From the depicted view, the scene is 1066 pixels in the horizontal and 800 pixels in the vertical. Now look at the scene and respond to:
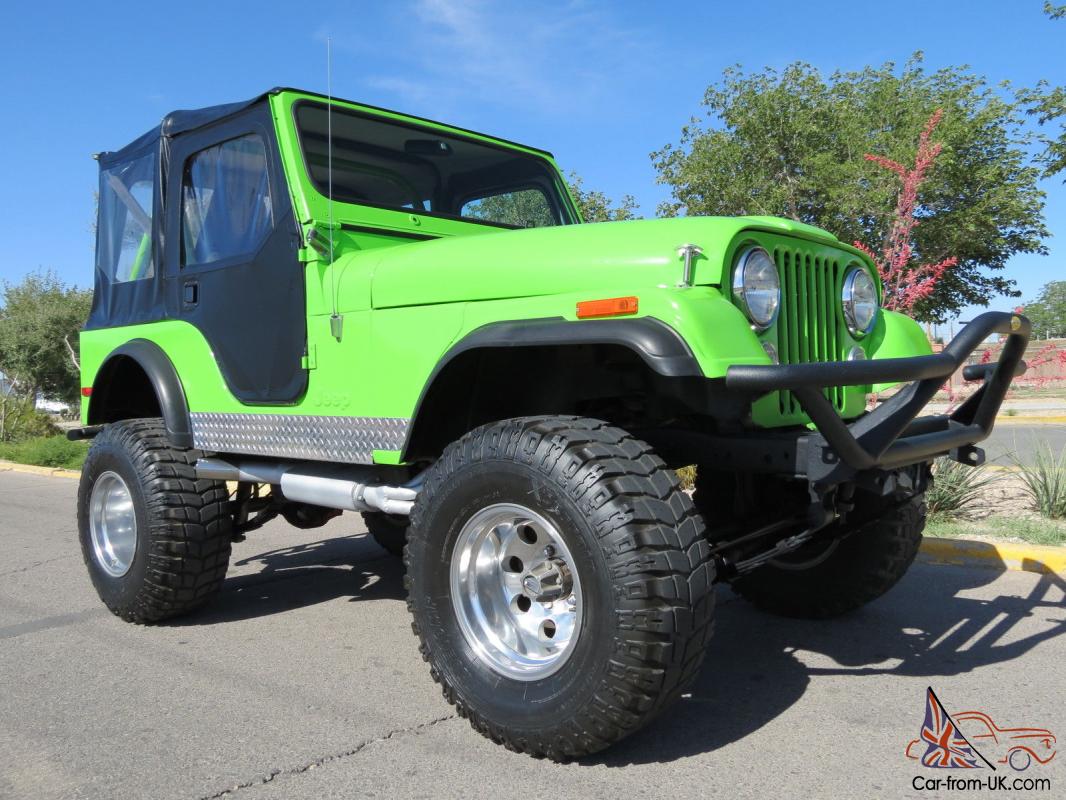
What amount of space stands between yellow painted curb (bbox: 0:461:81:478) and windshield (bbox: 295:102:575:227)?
10.4m

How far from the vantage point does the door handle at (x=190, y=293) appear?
414 centimetres

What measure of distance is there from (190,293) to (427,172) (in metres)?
1.30

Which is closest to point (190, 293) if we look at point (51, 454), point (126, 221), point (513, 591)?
point (126, 221)

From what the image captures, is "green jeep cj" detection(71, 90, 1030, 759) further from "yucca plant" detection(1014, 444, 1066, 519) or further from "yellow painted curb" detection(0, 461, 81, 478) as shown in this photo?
"yellow painted curb" detection(0, 461, 81, 478)

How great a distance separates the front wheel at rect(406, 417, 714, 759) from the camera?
94.2 inches

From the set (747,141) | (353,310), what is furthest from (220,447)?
(747,141)

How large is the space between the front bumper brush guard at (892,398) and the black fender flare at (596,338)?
5.8 inches

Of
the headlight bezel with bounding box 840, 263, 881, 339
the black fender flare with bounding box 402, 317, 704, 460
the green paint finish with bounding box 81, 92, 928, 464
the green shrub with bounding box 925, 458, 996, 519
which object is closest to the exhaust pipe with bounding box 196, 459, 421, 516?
the green paint finish with bounding box 81, 92, 928, 464

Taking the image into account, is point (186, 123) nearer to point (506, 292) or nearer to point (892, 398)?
point (506, 292)

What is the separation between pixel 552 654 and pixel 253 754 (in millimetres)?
1016

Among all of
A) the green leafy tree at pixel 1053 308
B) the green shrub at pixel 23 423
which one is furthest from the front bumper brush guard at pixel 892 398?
the green leafy tree at pixel 1053 308

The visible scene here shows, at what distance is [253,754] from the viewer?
9.20ft

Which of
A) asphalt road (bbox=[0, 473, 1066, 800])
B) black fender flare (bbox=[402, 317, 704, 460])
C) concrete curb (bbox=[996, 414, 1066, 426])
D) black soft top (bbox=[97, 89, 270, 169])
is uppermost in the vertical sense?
black soft top (bbox=[97, 89, 270, 169])

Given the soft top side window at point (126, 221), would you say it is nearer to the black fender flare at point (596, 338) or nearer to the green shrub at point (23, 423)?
the black fender flare at point (596, 338)
